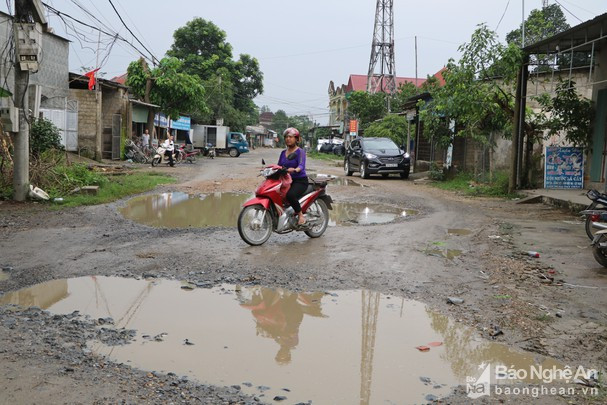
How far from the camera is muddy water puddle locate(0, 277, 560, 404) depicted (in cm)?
340

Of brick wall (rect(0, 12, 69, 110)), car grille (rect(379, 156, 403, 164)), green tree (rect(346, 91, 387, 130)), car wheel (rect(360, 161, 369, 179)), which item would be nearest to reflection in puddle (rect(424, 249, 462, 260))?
car wheel (rect(360, 161, 369, 179))

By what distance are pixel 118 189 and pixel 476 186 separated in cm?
1022

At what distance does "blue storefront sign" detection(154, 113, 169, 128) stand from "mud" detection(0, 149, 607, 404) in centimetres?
2560

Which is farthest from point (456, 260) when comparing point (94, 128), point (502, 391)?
point (94, 128)

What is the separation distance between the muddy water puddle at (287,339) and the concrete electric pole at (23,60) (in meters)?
5.99

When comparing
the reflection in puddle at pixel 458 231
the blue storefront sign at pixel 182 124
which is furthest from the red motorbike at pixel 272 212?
the blue storefront sign at pixel 182 124

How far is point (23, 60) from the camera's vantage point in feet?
32.7

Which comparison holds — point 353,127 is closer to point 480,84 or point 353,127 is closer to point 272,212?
point 480,84

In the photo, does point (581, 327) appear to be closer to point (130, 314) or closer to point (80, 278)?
point (130, 314)

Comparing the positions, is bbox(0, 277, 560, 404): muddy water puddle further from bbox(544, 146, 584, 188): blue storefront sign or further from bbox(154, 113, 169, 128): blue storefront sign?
bbox(154, 113, 169, 128): blue storefront sign

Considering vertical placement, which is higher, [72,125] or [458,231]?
[72,125]

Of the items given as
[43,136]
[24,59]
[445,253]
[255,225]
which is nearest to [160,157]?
[43,136]

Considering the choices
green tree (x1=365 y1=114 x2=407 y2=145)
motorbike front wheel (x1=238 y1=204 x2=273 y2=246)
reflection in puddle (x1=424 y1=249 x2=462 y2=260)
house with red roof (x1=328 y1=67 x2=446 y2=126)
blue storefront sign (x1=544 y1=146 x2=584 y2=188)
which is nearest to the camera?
reflection in puddle (x1=424 y1=249 x2=462 y2=260)

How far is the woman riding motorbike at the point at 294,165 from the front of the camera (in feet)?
24.5
